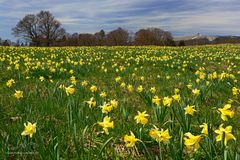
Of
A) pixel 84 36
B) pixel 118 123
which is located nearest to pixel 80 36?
pixel 84 36

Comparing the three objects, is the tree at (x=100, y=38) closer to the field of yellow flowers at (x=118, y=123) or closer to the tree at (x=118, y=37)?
the tree at (x=118, y=37)

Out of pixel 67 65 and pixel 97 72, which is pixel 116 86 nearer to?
pixel 97 72

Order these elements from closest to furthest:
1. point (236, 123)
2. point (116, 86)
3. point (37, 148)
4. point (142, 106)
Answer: point (37, 148) → point (236, 123) → point (142, 106) → point (116, 86)

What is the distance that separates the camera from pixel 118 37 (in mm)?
64062

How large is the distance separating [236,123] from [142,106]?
140cm

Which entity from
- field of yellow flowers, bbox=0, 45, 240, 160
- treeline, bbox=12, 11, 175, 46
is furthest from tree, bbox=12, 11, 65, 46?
field of yellow flowers, bbox=0, 45, 240, 160

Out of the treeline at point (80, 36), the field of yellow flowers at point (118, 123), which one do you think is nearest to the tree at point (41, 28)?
the treeline at point (80, 36)

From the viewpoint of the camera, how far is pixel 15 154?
2828 millimetres

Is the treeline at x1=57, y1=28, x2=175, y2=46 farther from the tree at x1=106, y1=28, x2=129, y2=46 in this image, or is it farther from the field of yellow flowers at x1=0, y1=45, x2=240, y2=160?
the field of yellow flowers at x1=0, y1=45, x2=240, y2=160

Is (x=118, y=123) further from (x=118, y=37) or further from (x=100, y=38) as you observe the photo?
(x=100, y=38)

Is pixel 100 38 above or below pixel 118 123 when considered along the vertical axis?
above

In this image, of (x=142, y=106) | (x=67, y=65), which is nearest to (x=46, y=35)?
(x=67, y=65)

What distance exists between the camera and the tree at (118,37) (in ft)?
206

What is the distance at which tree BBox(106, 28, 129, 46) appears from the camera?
6265cm
